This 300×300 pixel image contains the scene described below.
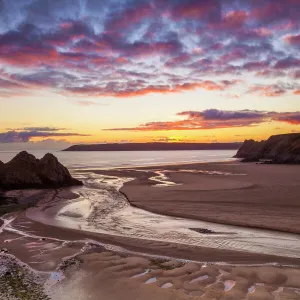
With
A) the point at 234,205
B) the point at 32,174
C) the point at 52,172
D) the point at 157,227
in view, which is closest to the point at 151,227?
the point at 157,227

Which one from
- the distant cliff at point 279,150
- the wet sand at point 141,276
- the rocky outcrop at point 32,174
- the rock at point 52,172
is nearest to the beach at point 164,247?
the wet sand at point 141,276

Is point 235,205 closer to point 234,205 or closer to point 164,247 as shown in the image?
point 234,205

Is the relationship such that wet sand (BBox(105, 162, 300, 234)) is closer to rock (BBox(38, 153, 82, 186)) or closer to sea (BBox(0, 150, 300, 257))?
sea (BBox(0, 150, 300, 257))

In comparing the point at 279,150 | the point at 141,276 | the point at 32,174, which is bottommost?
the point at 279,150

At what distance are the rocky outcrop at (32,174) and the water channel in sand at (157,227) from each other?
370 inches

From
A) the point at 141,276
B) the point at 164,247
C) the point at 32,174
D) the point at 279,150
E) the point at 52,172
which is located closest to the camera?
the point at 141,276

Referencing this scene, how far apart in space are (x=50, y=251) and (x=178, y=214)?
8076 mm

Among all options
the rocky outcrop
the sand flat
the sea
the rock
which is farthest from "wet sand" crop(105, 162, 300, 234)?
the rocky outcrop

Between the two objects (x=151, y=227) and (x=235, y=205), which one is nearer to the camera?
(x=151, y=227)

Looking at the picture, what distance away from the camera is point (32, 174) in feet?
100

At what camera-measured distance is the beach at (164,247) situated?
25.9 ft

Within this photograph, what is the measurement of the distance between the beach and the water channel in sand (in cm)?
4

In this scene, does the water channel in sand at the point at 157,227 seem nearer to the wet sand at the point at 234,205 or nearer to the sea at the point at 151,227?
the sea at the point at 151,227

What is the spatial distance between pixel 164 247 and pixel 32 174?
22.7 m
